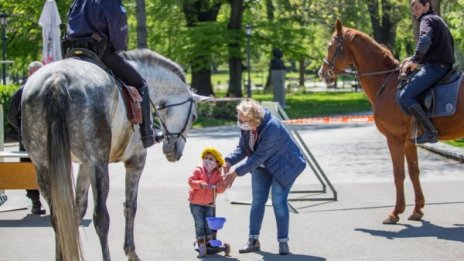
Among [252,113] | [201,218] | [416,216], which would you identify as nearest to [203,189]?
[201,218]

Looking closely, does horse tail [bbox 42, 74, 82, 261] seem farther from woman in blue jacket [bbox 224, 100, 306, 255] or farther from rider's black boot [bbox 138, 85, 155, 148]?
woman in blue jacket [bbox 224, 100, 306, 255]

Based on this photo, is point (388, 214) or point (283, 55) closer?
point (388, 214)

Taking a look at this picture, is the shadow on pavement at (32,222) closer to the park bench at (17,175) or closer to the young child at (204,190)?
the park bench at (17,175)

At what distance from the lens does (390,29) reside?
174 ft

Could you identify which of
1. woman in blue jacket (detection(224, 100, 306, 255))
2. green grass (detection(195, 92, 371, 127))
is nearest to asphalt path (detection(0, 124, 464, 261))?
woman in blue jacket (detection(224, 100, 306, 255))

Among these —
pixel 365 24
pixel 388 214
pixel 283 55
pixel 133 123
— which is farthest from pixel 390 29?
pixel 133 123

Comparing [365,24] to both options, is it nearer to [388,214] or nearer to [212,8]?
[212,8]

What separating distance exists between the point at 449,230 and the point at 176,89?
3.66 meters

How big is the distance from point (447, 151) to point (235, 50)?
846 inches

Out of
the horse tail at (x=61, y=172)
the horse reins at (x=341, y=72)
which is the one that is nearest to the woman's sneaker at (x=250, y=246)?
the horse tail at (x=61, y=172)

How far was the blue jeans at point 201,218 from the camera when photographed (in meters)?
9.34

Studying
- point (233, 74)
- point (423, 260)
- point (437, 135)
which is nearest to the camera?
point (423, 260)

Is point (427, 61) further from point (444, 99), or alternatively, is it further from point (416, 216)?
point (416, 216)

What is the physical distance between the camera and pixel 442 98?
1104cm
